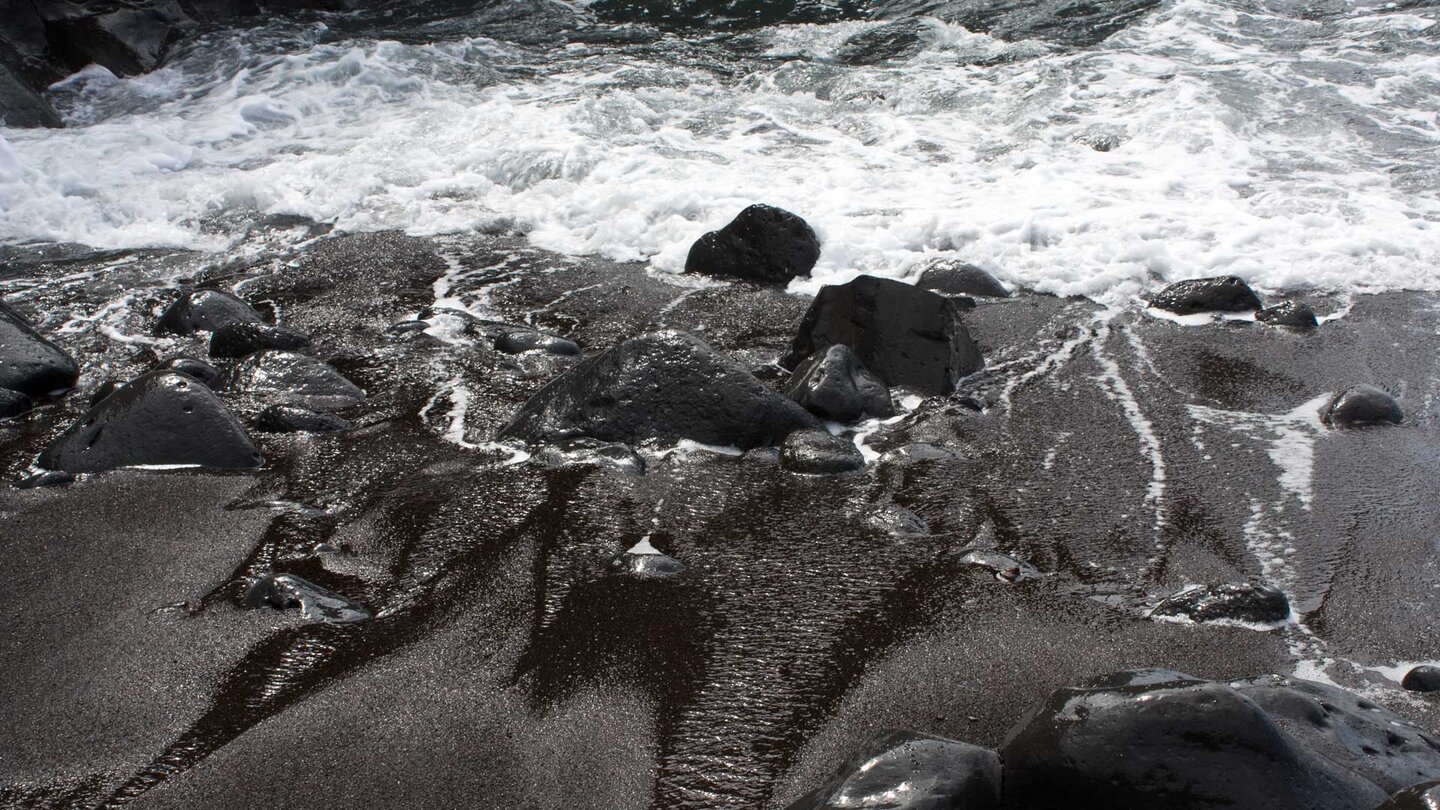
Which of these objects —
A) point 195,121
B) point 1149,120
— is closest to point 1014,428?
point 1149,120

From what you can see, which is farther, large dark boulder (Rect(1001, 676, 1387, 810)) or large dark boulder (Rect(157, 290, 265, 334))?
large dark boulder (Rect(157, 290, 265, 334))

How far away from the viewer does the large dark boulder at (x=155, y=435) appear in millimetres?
4051

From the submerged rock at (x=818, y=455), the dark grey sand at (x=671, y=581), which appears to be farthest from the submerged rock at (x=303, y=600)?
the submerged rock at (x=818, y=455)

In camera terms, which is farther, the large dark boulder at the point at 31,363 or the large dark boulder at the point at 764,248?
the large dark boulder at the point at 764,248

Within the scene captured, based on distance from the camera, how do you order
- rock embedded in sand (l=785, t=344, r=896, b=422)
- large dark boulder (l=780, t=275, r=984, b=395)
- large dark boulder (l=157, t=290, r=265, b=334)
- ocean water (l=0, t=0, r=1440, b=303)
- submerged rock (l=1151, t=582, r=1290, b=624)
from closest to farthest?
Answer: submerged rock (l=1151, t=582, r=1290, b=624), rock embedded in sand (l=785, t=344, r=896, b=422), large dark boulder (l=780, t=275, r=984, b=395), large dark boulder (l=157, t=290, r=265, b=334), ocean water (l=0, t=0, r=1440, b=303)

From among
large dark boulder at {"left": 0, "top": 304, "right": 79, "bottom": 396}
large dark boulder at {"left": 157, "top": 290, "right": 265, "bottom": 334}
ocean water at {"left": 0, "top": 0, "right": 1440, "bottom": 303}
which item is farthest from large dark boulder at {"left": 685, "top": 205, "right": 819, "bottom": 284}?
large dark boulder at {"left": 0, "top": 304, "right": 79, "bottom": 396}

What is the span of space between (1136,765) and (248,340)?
439cm

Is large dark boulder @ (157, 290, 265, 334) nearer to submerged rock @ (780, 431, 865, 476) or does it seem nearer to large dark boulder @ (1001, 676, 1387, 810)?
submerged rock @ (780, 431, 865, 476)

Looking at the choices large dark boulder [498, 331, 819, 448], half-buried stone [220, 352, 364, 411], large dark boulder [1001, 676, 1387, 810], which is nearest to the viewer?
large dark boulder [1001, 676, 1387, 810]

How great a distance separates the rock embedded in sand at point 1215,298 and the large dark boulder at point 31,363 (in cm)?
512

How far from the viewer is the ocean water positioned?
21.4 feet

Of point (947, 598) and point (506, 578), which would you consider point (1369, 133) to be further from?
point (506, 578)

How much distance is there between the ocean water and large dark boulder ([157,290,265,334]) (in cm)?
141

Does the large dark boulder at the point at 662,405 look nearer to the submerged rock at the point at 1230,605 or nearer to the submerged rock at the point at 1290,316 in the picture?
the submerged rock at the point at 1230,605
